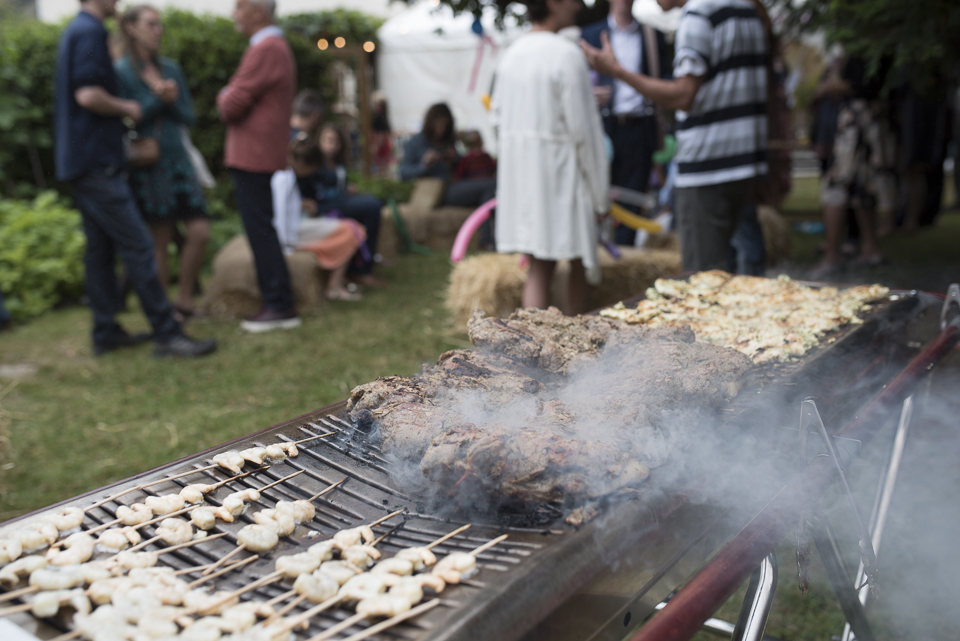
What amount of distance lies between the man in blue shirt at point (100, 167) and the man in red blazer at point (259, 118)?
773 millimetres

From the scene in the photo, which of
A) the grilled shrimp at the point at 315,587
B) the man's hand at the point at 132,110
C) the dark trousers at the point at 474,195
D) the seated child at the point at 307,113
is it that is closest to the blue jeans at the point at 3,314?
the man's hand at the point at 132,110

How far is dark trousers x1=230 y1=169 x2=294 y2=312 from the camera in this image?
17.6 ft

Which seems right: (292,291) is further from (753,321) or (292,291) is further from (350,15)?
(350,15)

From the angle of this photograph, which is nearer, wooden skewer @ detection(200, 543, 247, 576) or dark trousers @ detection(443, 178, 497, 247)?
wooden skewer @ detection(200, 543, 247, 576)

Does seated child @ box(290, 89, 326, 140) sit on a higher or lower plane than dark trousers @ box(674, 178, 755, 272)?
higher

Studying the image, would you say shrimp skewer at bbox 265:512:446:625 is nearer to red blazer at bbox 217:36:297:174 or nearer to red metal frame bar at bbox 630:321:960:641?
red metal frame bar at bbox 630:321:960:641

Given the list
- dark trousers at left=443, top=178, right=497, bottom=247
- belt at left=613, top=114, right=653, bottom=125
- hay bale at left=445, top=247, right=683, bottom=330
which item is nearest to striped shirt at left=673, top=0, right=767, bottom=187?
hay bale at left=445, top=247, right=683, bottom=330

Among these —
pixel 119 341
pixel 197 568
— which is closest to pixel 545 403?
pixel 197 568

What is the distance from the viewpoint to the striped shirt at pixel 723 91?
11.4 ft

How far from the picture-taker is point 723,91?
11.9 feet

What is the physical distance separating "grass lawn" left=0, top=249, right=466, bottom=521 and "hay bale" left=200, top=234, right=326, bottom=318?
0.21 m

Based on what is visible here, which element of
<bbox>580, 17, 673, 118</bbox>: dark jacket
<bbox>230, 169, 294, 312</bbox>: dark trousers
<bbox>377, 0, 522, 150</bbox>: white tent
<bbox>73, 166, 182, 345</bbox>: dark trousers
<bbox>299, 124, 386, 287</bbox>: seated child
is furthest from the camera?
<bbox>377, 0, 522, 150</bbox>: white tent

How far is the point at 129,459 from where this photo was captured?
3504mm

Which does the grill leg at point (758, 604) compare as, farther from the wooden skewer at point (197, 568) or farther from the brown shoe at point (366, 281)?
the brown shoe at point (366, 281)
